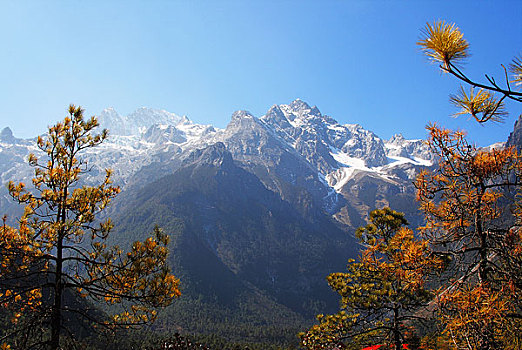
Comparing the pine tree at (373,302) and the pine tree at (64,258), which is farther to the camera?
the pine tree at (373,302)

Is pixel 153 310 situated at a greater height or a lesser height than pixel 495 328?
greater

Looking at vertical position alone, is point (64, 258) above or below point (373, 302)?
above

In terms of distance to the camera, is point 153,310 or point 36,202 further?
point 153,310

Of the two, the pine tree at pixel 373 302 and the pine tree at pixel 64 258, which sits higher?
the pine tree at pixel 64 258

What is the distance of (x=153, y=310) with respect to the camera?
715 cm

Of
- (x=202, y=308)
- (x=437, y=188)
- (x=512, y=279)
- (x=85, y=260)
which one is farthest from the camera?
(x=202, y=308)

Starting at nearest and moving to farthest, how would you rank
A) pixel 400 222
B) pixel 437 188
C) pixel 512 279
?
pixel 512 279 → pixel 437 188 → pixel 400 222

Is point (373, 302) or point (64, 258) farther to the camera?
point (373, 302)

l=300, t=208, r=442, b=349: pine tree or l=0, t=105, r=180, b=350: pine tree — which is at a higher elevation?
l=0, t=105, r=180, b=350: pine tree

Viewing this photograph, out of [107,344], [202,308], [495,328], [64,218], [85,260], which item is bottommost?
[495,328]

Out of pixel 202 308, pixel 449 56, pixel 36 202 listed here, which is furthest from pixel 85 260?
pixel 202 308

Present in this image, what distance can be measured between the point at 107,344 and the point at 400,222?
11.1 metres

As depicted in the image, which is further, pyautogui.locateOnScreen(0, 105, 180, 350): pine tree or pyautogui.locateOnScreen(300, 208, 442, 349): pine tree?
pyautogui.locateOnScreen(300, 208, 442, 349): pine tree

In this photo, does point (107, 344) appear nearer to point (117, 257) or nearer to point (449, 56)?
point (117, 257)
